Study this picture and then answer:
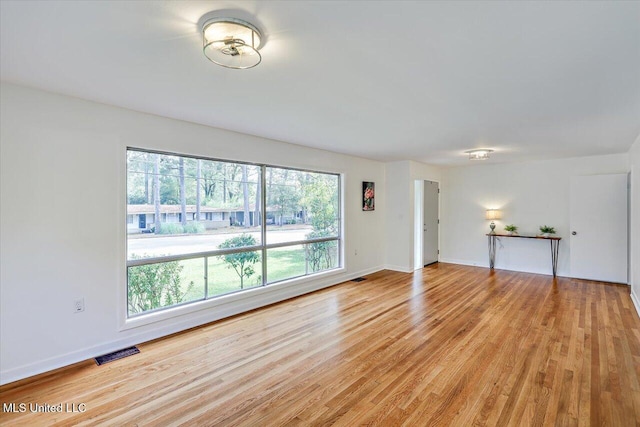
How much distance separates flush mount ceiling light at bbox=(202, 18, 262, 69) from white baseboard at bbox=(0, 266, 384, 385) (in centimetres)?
283


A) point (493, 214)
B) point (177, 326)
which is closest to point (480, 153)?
point (493, 214)

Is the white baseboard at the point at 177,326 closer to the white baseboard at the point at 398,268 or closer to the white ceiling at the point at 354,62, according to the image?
the white baseboard at the point at 398,268

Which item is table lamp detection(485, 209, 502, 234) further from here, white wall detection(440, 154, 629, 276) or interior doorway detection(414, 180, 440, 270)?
interior doorway detection(414, 180, 440, 270)

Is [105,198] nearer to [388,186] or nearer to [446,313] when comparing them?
[446,313]

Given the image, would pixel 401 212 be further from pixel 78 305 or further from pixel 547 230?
pixel 78 305

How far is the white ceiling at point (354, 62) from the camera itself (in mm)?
1550

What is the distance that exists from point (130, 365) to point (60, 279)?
98 cm

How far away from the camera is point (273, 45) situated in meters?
1.85

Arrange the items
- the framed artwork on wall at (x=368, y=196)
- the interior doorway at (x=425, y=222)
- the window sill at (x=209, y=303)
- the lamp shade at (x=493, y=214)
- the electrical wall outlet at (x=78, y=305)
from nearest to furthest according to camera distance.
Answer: the electrical wall outlet at (x=78, y=305) → the window sill at (x=209, y=303) → the framed artwork on wall at (x=368, y=196) → the lamp shade at (x=493, y=214) → the interior doorway at (x=425, y=222)

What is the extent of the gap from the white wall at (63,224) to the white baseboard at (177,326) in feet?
0.03

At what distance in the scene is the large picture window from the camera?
129 inches

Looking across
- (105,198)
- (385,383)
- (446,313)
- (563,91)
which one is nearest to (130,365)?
(105,198)

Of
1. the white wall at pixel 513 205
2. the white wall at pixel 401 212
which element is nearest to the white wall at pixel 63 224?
the white wall at pixel 401 212

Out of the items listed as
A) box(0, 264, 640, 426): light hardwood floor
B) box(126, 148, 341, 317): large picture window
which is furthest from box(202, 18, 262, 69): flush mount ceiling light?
box(0, 264, 640, 426): light hardwood floor
